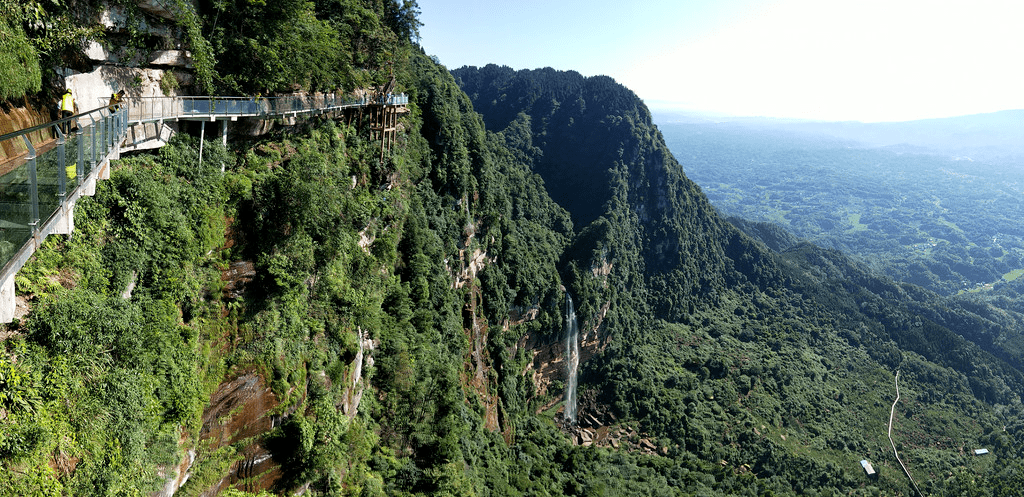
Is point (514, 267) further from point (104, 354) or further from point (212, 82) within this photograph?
point (104, 354)

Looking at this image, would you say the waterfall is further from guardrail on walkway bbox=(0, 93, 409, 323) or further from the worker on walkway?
the worker on walkway

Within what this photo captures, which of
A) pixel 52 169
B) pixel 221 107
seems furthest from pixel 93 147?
pixel 221 107

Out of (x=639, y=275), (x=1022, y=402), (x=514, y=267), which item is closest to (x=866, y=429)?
(x=639, y=275)

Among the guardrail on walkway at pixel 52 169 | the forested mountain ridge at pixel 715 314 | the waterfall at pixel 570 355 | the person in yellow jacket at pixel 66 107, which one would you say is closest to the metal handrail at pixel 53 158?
the guardrail on walkway at pixel 52 169

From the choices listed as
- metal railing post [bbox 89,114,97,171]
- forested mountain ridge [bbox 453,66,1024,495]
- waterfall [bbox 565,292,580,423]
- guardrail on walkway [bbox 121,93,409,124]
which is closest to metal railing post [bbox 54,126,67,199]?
metal railing post [bbox 89,114,97,171]

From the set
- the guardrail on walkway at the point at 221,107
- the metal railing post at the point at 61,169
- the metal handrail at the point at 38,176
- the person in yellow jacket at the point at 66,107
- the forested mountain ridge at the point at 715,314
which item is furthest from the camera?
the forested mountain ridge at the point at 715,314

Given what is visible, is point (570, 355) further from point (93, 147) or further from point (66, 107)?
point (66, 107)

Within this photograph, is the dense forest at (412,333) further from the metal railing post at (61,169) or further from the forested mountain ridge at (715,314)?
the metal railing post at (61,169)
